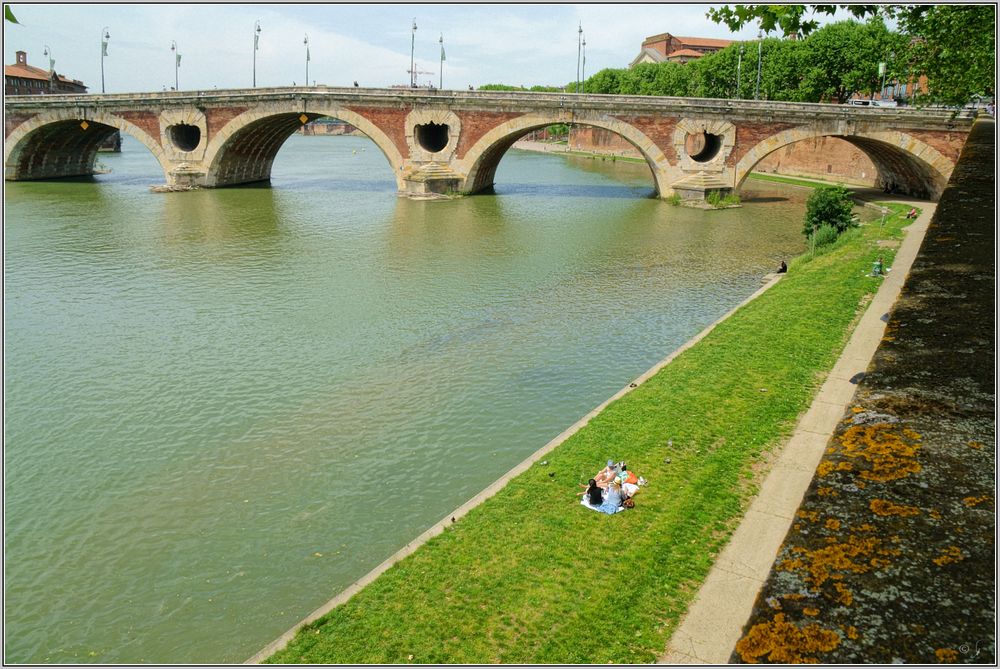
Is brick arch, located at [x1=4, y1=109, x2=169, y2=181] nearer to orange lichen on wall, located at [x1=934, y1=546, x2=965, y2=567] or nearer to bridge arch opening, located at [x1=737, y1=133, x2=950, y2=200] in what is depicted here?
bridge arch opening, located at [x1=737, y1=133, x2=950, y2=200]

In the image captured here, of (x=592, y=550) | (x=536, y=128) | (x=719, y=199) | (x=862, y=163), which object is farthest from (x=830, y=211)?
(x=592, y=550)

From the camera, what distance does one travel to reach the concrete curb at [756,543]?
7.45m

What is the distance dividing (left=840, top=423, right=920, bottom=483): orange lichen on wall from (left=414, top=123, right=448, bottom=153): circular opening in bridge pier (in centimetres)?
4780

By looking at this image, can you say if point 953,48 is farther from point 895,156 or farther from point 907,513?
point 907,513

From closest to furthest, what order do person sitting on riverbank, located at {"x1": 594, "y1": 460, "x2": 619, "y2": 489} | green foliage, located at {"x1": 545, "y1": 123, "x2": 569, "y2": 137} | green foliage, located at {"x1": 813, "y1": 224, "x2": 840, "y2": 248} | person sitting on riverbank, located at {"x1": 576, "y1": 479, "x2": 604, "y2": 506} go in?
person sitting on riverbank, located at {"x1": 576, "y1": 479, "x2": 604, "y2": 506}
person sitting on riverbank, located at {"x1": 594, "y1": 460, "x2": 619, "y2": 489}
green foliage, located at {"x1": 813, "y1": 224, "x2": 840, "y2": 248}
green foliage, located at {"x1": 545, "y1": 123, "x2": 569, "y2": 137}

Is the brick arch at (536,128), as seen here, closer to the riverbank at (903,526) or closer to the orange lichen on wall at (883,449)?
the riverbank at (903,526)

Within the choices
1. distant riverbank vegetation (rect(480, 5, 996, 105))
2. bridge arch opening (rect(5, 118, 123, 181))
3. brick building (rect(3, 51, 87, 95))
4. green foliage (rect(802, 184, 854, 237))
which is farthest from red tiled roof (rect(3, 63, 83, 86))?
green foliage (rect(802, 184, 854, 237))

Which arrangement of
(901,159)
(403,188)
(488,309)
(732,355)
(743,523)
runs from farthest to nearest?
(403,188), (901,159), (488,309), (732,355), (743,523)

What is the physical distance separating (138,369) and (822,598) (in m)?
17.7

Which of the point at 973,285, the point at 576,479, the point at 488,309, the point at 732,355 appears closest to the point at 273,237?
the point at 488,309

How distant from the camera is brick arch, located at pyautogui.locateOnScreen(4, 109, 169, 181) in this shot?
53.4 meters

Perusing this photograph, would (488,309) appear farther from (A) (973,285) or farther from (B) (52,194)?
(B) (52,194)

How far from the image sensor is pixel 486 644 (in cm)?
770

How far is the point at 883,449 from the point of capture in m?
2.50
